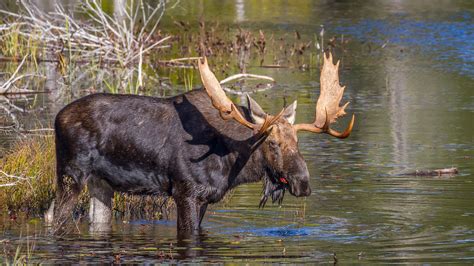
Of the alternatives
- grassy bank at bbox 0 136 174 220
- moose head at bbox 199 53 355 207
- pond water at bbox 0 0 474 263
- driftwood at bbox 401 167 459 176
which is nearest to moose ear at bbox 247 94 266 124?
moose head at bbox 199 53 355 207

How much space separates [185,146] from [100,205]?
3.75 feet

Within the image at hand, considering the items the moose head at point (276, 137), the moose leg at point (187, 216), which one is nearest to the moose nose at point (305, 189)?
the moose head at point (276, 137)

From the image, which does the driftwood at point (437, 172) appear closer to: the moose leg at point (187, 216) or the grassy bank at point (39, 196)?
the grassy bank at point (39, 196)

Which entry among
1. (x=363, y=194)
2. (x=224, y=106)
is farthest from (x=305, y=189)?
(x=363, y=194)

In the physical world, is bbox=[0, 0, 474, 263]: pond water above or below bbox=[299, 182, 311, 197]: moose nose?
below

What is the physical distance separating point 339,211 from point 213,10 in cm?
2755

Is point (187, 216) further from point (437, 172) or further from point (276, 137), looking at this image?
point (437, 172)

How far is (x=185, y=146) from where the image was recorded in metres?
10.4

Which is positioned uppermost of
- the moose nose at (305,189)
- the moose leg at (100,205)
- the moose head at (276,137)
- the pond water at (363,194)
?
the moose head at (276,137)

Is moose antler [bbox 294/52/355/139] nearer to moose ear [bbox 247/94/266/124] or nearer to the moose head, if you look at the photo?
the moose head

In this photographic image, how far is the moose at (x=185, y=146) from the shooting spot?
10.2 m

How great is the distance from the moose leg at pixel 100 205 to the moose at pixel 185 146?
83 millimetres

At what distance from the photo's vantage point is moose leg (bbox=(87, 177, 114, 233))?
431 inches

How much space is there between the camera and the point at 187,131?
10430 mm
